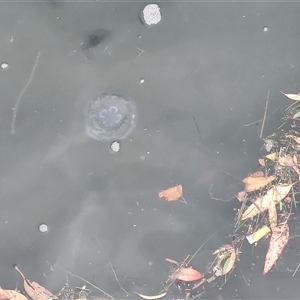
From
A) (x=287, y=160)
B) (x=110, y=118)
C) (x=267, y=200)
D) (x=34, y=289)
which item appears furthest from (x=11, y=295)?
(x=287, y=160)

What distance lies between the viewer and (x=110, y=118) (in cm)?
175

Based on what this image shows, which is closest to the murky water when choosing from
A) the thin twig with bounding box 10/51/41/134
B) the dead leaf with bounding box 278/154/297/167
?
the thin twig with bounding box 10/51/41/134

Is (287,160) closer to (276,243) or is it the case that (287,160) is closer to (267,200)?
(267,200)

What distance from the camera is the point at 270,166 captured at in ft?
5.73

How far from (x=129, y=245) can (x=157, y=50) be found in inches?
34.7

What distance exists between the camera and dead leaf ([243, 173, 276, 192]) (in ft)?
5.73

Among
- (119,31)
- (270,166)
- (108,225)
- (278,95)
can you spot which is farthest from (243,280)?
(119,31)

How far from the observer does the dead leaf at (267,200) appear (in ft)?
5.74

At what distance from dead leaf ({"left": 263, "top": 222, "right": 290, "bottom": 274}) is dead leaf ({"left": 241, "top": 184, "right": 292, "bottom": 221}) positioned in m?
0.11

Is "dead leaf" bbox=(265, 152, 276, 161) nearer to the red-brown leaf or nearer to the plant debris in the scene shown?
the plant debris

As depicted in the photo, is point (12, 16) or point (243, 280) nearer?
point (12, 16)

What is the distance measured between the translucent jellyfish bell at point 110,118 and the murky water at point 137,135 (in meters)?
0.03

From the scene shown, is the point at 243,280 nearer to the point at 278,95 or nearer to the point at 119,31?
the point at 278,95

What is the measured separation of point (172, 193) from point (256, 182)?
38 centimetres
